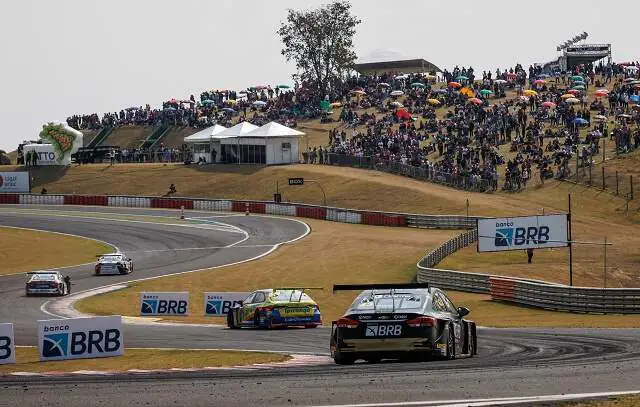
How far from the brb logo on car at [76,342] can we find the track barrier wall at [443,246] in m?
17.8

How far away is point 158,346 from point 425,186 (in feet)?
202

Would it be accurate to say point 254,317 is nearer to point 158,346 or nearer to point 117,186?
point 158,346

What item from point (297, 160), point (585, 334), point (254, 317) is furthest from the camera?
point (297, 160)

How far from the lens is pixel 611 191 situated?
8238cm

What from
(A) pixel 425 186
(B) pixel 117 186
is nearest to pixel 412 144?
(A) pixel 425 186

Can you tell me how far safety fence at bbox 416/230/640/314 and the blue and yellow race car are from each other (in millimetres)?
9419

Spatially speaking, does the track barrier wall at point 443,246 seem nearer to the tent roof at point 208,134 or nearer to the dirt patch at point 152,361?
the tent roof at point 208,134

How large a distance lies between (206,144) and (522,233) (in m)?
58.0

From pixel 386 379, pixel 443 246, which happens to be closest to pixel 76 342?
pixel 386 379

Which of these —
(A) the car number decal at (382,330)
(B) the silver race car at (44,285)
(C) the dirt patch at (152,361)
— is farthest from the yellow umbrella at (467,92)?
(A) the car number decal at (382,330)

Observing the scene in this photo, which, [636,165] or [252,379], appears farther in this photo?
[636,165]

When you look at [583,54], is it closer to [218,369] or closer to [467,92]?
[467,92]

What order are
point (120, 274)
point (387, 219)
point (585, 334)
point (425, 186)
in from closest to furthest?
point (585, 334) < point (120, 274) < point (387, 219) < point (425, 186)

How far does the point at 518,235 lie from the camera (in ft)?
182
